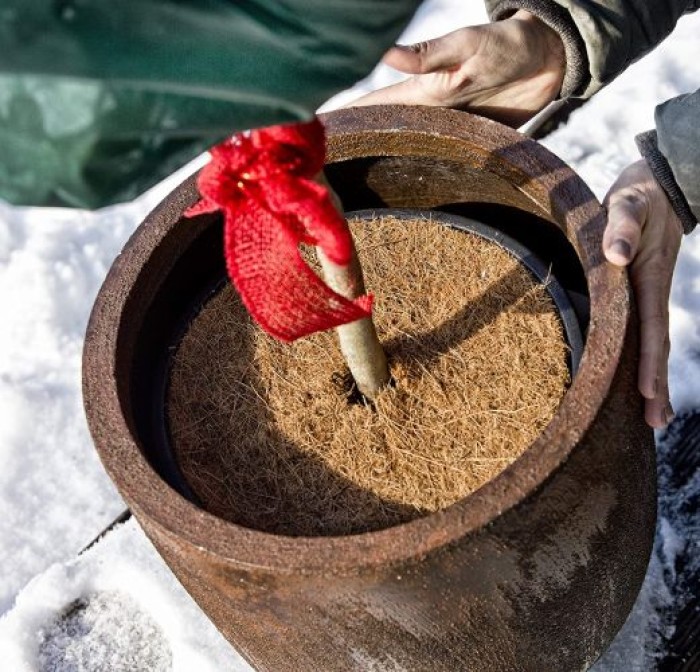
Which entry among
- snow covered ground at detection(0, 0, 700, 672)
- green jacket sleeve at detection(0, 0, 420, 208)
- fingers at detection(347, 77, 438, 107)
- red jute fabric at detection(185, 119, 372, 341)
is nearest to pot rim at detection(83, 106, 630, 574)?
fingers at detection(347, 77, 438, 107)

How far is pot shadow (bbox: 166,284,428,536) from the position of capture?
1128 millimetres

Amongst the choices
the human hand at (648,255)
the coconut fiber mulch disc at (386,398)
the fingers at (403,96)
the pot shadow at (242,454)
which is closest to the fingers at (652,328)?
the human hand at (648,255)

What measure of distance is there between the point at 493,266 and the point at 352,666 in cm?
53

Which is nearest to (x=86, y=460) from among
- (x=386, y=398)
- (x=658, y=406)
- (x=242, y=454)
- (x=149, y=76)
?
(x=242, y=454)

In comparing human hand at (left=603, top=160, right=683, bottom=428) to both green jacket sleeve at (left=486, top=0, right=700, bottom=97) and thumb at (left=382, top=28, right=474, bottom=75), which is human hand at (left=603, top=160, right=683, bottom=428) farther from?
thumb at (left=382, top=28, right=474, bottom=75)

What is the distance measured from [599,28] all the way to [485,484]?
65 cm

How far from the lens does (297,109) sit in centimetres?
63

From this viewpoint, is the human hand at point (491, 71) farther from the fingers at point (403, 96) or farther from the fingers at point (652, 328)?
the fingers at point (652, 328)

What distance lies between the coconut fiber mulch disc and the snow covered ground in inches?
21.2

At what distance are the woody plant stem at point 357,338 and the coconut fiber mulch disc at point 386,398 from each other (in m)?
0.03

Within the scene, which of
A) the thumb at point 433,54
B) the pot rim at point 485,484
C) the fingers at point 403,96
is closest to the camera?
the pot rim at point 485,484

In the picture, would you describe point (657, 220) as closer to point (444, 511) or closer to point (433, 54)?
point (433, 54)

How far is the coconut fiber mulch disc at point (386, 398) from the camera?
3.70ft

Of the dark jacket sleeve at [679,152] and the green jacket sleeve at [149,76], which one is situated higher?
the green jacket sleeve at [149,76]
